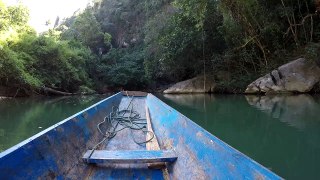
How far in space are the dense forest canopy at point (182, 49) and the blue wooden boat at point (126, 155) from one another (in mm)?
10700

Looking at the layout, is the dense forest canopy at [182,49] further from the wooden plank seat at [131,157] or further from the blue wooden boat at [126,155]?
the wooden plank seat at [131,157]

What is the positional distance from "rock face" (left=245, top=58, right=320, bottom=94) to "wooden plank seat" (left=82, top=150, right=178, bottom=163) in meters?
11.4

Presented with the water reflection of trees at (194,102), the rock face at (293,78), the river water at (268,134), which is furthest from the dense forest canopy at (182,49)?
the river water at (268,134)

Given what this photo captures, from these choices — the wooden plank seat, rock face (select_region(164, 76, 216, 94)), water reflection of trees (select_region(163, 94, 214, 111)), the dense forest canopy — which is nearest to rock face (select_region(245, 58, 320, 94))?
the dense forest canopy

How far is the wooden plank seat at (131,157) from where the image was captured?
2.36 m

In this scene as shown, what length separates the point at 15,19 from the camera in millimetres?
16469

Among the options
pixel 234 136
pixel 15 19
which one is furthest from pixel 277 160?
pixel 15 19

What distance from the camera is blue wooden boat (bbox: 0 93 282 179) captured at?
5.11ft

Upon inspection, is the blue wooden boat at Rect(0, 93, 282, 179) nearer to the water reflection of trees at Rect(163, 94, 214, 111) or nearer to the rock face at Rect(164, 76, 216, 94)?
the water reflection of trees at Rect(163, 94, 214, 111)

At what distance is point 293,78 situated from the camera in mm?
12477

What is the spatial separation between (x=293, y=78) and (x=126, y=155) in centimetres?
1172

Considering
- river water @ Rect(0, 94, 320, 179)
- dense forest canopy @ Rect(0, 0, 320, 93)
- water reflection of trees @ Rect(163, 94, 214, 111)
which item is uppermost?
dense forest canopy @ Rect(0, 0, 320, 93)

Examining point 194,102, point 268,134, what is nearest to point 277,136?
point 268,134

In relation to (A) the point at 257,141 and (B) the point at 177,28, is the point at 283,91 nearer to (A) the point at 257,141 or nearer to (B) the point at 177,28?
(B) the point at 177,28
